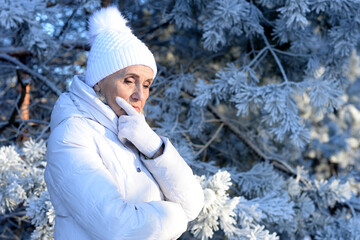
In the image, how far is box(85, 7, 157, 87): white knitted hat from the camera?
1475 millimetres

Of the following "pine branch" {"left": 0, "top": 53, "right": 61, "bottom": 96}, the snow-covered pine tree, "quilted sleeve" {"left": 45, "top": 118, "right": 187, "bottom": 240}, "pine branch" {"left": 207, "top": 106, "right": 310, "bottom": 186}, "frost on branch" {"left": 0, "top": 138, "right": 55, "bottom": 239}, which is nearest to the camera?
"quilted sleeve" {"left": 45, "top": 118, "right": 187, "bottom": 240}

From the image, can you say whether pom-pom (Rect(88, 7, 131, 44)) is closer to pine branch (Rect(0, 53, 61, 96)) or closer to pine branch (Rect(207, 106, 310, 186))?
pine branch (Rect(0, 53, 61, 96))

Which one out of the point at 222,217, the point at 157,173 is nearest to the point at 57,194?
the point at 157,173

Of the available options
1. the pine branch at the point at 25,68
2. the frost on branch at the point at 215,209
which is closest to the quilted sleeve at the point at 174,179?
the frost on branch at the point at 215,209

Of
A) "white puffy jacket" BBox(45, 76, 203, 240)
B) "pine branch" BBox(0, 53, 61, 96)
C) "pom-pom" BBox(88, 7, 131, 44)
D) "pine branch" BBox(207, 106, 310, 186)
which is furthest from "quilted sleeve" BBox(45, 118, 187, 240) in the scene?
"pine branch" BBox(207, 106, 310, 186)

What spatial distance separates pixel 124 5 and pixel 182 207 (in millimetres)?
2830

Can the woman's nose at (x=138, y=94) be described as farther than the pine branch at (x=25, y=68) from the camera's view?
No

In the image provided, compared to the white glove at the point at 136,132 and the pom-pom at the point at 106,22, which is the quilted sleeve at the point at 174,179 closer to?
the white glove at the point at 136,132

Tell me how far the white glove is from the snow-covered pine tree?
0.82 m

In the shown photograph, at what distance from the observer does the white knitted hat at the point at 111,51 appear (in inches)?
58.1

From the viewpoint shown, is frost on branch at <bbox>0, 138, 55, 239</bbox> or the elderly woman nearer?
the elderly woman

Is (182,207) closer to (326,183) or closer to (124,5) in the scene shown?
(326,183)

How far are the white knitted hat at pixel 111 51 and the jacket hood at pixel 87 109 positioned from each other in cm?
10

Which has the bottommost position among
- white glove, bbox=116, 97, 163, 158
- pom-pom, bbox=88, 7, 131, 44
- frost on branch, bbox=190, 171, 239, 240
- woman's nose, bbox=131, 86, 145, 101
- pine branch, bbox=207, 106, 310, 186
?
pine branch, bbox=207, 106, 310, 186
